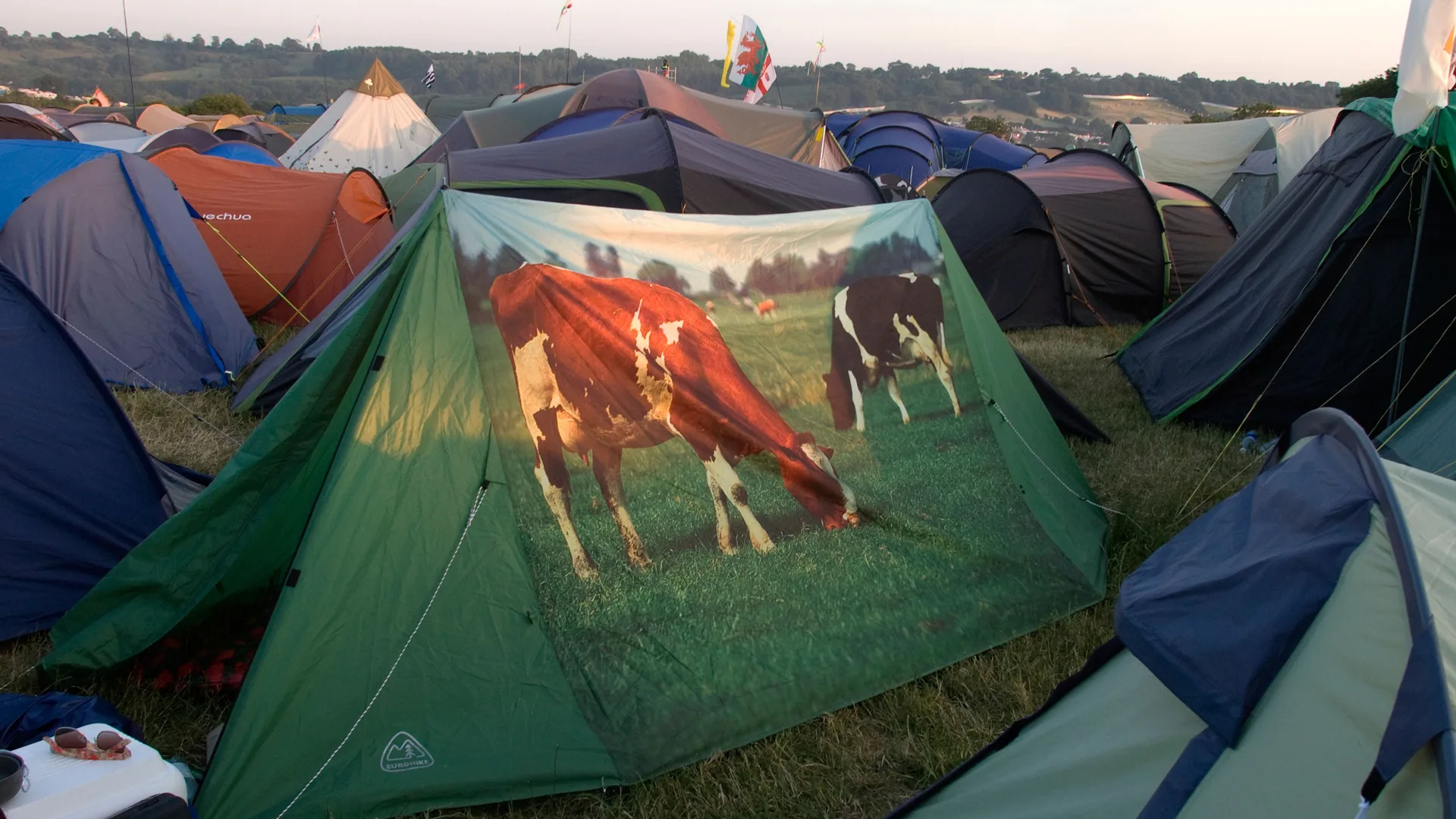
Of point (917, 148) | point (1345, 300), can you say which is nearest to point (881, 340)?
point (1345, 300)

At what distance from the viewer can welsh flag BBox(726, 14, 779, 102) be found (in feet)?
61.5

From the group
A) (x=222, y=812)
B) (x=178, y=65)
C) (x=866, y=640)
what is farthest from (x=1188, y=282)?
(x=178, y=65)

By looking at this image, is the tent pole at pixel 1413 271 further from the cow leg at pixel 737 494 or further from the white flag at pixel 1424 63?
the cow leg at pixel 737 494

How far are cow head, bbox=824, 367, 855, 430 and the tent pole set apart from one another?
11.1 ft

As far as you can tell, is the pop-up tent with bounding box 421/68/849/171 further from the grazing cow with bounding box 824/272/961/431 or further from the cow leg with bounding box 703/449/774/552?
the cow leg with bounding box 703/449/774/552

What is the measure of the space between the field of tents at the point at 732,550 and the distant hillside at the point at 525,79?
7668 cm

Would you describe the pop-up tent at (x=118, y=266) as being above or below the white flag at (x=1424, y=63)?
below

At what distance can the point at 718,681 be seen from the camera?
10.2ft

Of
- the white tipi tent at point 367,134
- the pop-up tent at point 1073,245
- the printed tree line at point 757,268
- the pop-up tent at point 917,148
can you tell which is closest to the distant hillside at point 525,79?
the pop-up tent at point 917,148

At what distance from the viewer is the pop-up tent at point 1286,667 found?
5.03ft

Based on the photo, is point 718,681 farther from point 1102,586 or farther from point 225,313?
point 225,313

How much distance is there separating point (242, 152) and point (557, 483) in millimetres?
13525

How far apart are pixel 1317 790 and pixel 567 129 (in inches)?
426

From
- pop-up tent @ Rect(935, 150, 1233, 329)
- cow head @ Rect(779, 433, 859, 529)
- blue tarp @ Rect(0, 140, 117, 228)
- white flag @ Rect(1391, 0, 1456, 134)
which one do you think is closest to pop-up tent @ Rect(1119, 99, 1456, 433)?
white flag @ Rect(1391, 0, 1456, 134)
